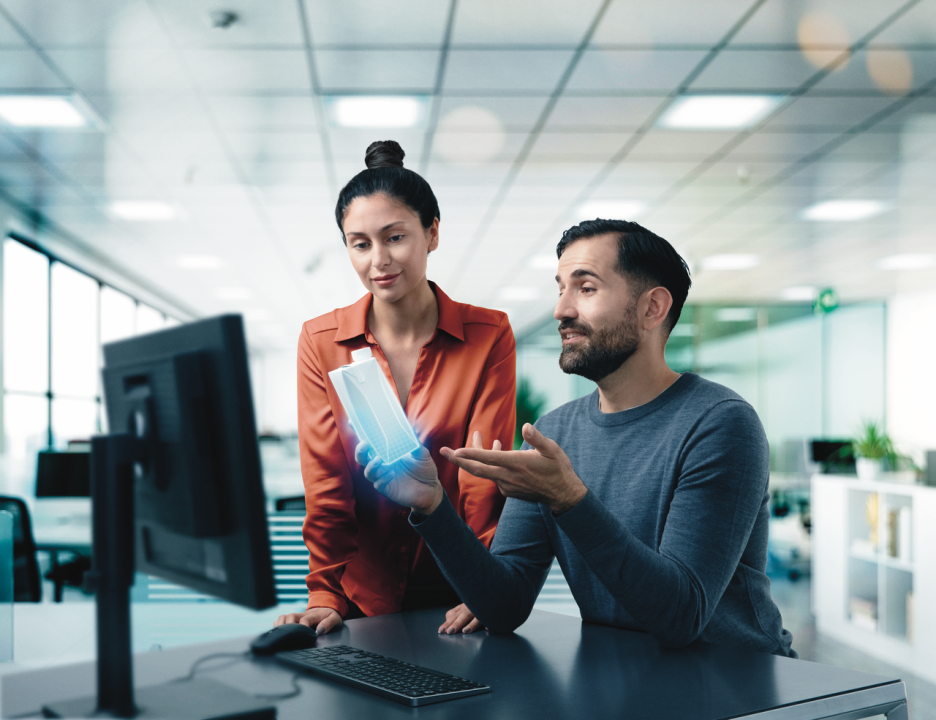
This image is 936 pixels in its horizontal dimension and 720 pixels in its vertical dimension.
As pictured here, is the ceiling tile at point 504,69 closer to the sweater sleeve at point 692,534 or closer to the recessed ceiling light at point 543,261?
the sweater sleeve at point 692,534

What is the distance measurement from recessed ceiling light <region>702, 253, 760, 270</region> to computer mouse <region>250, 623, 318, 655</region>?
23.8ft

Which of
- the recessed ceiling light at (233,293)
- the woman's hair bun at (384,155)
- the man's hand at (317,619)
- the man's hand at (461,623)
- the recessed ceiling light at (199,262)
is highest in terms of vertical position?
the recessed ceiling light at (199,262)

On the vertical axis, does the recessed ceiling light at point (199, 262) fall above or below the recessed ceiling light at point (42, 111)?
below

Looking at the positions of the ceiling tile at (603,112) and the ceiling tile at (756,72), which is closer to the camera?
the ceiling tile at (756,72)

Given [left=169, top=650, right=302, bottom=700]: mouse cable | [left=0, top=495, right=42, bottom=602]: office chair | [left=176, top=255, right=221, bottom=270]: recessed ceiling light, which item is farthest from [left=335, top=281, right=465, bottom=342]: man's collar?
[left=176, top=255, right=221, bottom=270]: recessed ceiling light

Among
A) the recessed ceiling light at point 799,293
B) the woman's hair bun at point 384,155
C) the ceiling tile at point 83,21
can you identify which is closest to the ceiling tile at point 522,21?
the ceiling tile at point 83,21

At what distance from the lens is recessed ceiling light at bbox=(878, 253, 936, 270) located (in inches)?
303

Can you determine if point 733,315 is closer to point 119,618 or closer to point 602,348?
point 602,348

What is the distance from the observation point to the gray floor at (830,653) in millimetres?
3371

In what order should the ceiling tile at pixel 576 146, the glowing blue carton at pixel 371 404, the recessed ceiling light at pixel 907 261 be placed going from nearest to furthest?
the glowing blue carton at pixel 371 404, the ceiling tile at pixel 576 146, the recessed ceiling light at pixel 907 261

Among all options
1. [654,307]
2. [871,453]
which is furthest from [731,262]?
[654,307]

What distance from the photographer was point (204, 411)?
0.69 meters

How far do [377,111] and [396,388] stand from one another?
280 cm

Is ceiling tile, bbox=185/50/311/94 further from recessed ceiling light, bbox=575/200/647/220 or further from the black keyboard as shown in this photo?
the black keyboard
